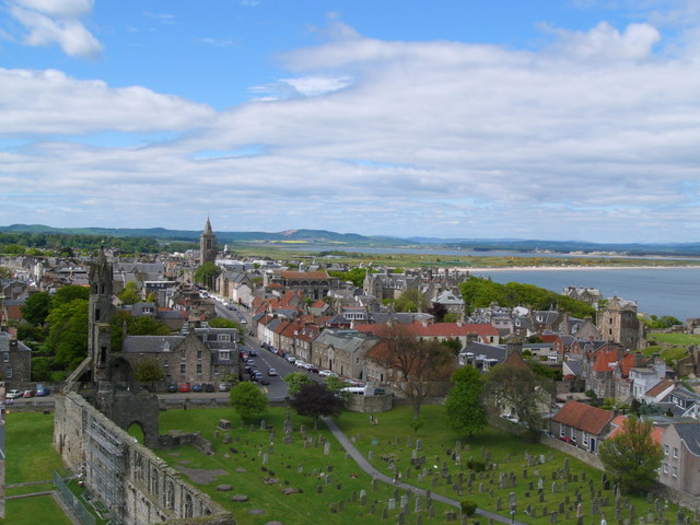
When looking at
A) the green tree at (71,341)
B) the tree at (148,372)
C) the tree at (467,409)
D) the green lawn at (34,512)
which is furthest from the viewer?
→ the green tree at (71,341)

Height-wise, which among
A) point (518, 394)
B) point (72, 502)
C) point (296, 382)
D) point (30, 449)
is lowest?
point (30, 449)

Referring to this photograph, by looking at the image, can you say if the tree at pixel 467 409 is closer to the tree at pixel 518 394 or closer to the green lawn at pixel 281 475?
the tree at pixel 518 394

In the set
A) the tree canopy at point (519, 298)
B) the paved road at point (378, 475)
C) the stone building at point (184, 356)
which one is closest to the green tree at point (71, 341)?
the stone building at point (184, 356)

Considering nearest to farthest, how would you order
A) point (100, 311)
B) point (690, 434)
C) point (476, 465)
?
point (690, 434) < point (476, 465) < point (100, 311)

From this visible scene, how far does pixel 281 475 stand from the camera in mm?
38031

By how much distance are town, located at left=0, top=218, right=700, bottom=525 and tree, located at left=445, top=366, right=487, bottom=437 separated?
0.13 meters

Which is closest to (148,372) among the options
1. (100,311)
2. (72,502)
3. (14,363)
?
(100,311)

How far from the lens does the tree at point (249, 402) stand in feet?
156

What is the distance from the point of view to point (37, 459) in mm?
39469

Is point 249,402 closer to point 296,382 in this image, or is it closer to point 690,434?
point 296,382

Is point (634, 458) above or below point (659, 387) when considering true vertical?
below

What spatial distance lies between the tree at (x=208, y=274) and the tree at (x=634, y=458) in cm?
12826

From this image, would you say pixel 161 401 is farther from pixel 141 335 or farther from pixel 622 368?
pixel 622 368

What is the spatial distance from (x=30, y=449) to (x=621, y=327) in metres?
67.6
